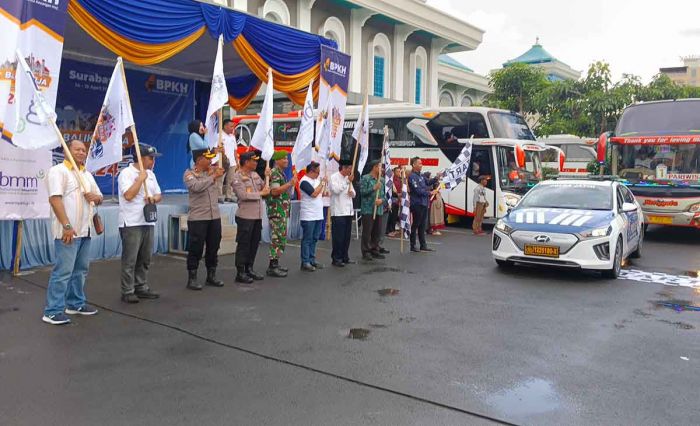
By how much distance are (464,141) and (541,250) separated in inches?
280

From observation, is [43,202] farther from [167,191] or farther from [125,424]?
[167,191]

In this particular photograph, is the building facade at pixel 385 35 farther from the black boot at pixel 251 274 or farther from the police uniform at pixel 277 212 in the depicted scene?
the black boot at pixel 251 274

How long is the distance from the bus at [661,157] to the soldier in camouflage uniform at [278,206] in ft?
29.5

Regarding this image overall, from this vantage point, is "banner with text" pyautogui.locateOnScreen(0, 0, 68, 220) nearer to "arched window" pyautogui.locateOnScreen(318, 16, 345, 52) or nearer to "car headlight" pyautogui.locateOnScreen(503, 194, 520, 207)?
"car headlight" pyautogui.locateOnScreen(503, 194, 520, 207)

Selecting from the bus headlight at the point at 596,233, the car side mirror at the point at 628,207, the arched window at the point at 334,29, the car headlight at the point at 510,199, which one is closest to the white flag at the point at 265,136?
the bus headlight at the point at 596,233

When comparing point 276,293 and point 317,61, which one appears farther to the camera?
point 317,61

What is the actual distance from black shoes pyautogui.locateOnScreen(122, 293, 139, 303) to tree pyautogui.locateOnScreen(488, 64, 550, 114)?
29015mm

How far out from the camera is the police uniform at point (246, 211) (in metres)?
7.83

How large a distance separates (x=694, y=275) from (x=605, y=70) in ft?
79.2

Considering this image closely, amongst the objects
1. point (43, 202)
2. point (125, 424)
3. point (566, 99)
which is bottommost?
point (125, 424)

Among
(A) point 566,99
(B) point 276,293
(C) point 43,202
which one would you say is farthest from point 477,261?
(A) point 566,99

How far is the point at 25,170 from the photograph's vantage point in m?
→ 7.80

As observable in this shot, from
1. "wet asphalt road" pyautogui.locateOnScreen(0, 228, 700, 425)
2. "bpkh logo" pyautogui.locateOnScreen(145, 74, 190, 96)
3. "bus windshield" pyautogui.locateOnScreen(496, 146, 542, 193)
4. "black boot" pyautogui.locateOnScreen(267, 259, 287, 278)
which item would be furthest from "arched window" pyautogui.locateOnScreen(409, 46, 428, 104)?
"wet asphalt road" pyautogui.locateOnScreen(0, 228, 700, 425)

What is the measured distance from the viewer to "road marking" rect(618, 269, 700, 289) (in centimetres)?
867
